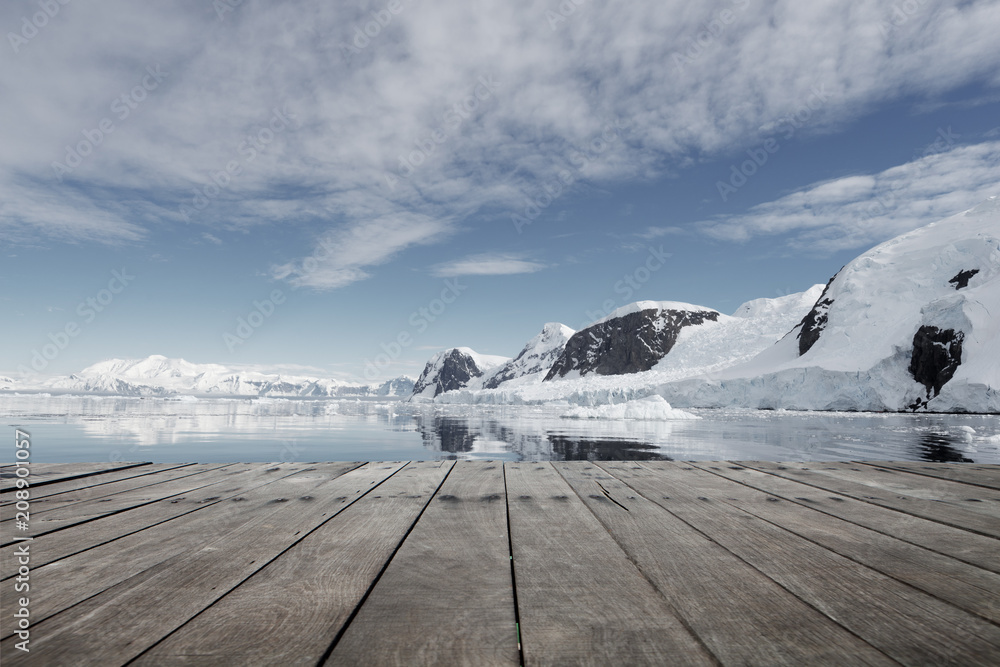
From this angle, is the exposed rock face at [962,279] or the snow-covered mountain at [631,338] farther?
the snow-covered mountain at [631,338]

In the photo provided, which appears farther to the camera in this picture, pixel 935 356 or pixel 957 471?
pixel 935 356

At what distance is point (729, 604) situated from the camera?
113cm

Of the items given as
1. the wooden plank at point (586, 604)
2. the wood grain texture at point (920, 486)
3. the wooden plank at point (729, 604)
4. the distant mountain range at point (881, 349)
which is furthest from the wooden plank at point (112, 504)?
the distant mountain range at point (881, 349)

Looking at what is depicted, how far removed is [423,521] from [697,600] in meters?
1.07

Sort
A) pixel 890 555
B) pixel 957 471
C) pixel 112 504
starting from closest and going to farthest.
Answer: pixel 890 555 < pixel 112 504 < pixel 957 471

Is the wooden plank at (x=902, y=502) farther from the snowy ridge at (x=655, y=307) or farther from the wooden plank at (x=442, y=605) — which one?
the snowy ridge at (x=655, y=307)

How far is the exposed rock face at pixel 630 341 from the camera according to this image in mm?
84688

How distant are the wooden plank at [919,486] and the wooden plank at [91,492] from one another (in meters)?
3.89

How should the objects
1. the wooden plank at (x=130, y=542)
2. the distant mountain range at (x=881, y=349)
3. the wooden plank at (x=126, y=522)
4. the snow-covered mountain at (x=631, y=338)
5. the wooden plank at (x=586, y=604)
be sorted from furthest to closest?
the snow-covered mountain at (x=631, y=338) < the distant mountain range at (x=881, y=349) < the wooden plank at (x=126, y=522) < the wooden plank at (x=130, y=542) < the wooden plank at (x=586, y=604)

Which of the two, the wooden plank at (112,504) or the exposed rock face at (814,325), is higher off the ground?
the exposed rock face at (814,325)

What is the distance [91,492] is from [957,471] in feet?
16.6

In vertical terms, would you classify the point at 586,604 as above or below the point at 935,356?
below

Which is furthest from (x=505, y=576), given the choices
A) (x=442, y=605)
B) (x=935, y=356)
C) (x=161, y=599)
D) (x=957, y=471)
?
(x=935, y=356)

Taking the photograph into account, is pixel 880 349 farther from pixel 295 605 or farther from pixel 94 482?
pixel 295 605
